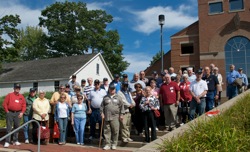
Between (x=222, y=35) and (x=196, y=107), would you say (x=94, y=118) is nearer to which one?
(x=196, y=107)

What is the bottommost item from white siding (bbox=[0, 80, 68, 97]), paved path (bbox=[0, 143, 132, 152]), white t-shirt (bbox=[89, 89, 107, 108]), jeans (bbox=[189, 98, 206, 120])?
paved path (bbox=[0, 143, 132, 152])

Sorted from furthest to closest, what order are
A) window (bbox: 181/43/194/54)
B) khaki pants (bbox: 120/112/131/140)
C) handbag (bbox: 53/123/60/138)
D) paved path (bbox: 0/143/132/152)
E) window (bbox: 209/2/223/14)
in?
1. window (bbox: 181/43/194/54)
2. window (bbox: 209/2/223/14)
3. handbag (bbox: 53/123/60/138)
4. khaki pants (bbox: 120/112/131/140)
5. paved path (bbox: 0/143/132/152)

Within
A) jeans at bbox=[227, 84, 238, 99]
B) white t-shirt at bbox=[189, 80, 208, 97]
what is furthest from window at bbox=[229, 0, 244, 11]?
white t-shirt at bbox=[189, 80, 208, 97]

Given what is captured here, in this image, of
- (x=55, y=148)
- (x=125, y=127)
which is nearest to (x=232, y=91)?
(x=125, y=127)

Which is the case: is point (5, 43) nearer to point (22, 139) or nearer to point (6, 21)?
point (6, 21)

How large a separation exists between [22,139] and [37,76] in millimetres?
26053

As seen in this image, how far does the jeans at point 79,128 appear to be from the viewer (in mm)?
9422

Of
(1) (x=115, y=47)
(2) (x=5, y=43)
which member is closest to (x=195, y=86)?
(2) (x=5, y=43)

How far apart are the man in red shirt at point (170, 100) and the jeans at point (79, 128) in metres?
2.67

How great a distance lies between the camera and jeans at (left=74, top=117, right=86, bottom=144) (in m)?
9.42

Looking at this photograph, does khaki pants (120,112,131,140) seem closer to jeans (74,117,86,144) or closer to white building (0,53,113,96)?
jeans (74,117,86,144)

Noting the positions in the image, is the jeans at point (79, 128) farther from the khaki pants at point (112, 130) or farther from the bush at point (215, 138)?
the bush at point (215, 138)

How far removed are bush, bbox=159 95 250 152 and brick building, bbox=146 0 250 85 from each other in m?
24.6

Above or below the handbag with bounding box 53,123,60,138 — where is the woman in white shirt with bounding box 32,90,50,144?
above
